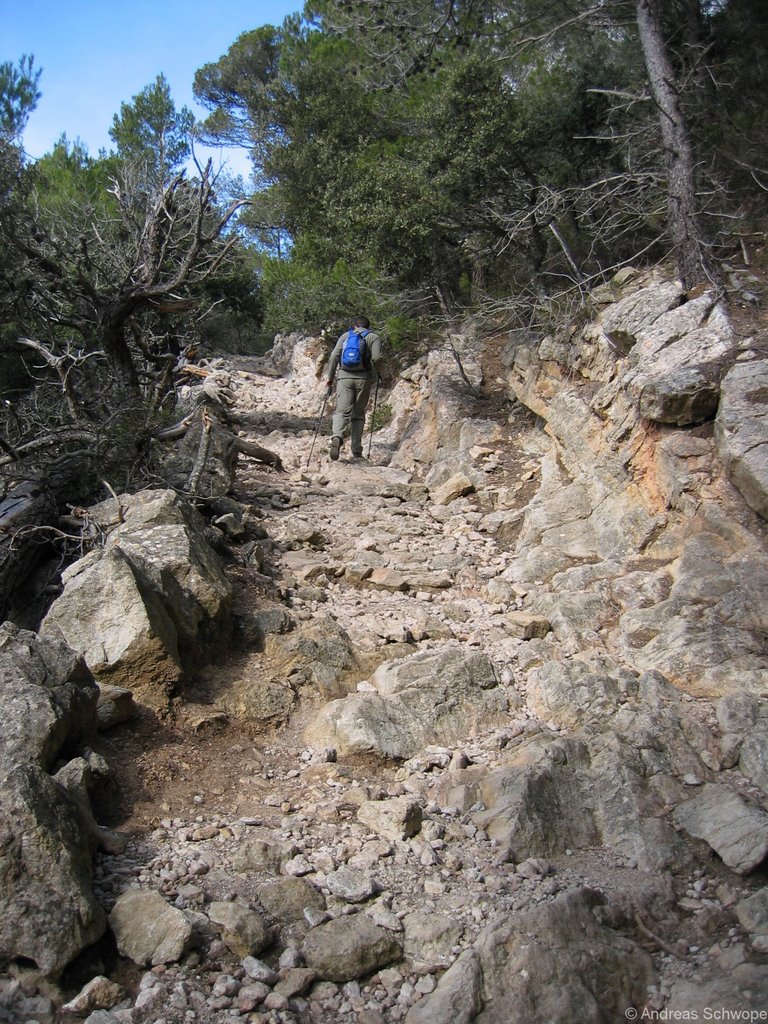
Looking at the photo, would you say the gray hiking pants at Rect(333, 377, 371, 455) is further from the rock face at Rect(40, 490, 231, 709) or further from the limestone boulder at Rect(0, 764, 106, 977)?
the limestone boulder at Rect(0, 764, 106, 977)

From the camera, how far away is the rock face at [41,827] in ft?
9.66

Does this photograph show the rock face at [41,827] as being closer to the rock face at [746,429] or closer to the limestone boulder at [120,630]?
the limestone boulder at [120,630]

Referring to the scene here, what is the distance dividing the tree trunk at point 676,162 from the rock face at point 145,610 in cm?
588

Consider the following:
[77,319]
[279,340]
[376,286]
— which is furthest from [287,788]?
[279,340]

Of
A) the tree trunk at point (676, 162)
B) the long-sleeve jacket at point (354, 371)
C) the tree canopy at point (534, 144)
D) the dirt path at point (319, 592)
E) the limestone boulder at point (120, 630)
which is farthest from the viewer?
the long-sleeve jacket at point (354, 371)

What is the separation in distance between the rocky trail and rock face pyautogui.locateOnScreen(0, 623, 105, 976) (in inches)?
5.4

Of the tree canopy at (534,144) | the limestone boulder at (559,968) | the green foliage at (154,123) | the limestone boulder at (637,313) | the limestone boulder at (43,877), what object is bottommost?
the limestone boulder at (559,968)

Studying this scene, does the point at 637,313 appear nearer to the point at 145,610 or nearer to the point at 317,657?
the point at 317,657

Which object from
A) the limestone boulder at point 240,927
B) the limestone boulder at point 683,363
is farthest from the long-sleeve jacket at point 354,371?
the limestone boulder at point 240,927

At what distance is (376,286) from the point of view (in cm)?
1323

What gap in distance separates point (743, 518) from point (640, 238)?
6.17 metres

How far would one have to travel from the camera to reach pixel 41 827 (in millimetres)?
3189

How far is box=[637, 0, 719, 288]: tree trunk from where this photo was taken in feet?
27.4

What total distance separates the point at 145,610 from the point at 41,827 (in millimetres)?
1933
